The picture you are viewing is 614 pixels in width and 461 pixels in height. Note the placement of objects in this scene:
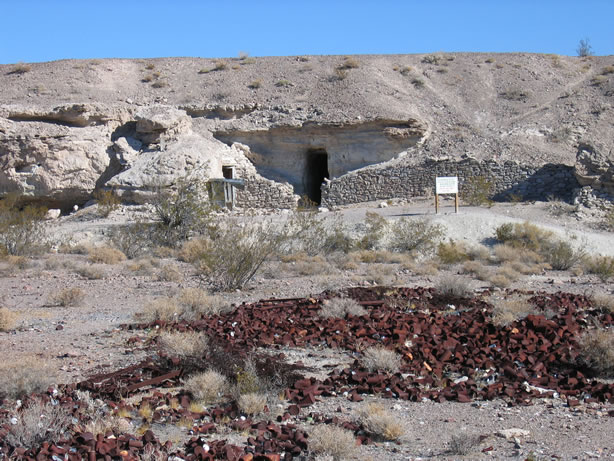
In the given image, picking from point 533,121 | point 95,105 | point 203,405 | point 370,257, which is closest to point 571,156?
point 533,121

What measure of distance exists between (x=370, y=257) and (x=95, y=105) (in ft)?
59.5

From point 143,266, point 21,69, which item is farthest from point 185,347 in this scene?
point 21,69

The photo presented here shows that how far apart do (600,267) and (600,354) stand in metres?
9.58

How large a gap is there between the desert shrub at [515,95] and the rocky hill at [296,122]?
7 cm

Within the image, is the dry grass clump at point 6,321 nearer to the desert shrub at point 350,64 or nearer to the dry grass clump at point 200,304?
the dry grass clump at point 200,304

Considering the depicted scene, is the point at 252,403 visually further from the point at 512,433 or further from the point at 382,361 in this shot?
the point at 512,433

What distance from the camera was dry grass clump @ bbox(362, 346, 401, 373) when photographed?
6.93 m

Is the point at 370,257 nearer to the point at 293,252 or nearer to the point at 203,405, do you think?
the point at 293,252

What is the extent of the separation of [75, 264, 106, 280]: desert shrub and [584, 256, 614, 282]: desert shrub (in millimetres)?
11553

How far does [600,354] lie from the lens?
6977 millimetres

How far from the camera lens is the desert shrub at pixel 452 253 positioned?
17.6m

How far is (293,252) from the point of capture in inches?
736

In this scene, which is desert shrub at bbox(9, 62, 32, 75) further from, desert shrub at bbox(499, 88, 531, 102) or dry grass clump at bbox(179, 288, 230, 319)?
dry grass clump at bbox(179, 288, 230, 319)

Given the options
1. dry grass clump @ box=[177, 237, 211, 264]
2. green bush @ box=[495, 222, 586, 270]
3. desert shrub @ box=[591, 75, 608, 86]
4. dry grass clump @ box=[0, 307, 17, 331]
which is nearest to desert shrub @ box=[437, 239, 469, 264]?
green bush @ box=[495, 222, 586, 270]
